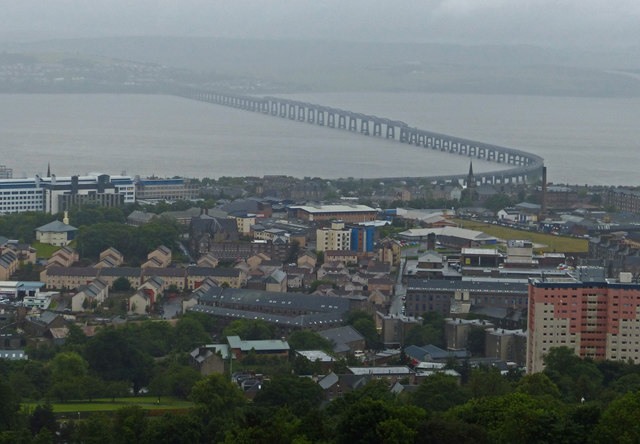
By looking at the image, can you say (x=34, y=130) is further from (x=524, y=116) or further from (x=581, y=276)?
(x=581, y=276)

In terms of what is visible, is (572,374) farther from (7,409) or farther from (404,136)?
(404,136)

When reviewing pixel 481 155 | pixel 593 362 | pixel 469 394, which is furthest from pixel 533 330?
pixel 481 155

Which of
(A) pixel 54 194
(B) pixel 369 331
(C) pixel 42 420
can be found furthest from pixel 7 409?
(A) pixel 54 194

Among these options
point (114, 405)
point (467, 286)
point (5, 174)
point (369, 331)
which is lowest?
point (114, 405)

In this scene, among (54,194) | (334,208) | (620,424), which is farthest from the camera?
(54,194)

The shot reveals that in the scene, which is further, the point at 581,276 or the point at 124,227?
the point at 124,227

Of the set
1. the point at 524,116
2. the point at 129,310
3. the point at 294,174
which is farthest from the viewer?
the point at 524,116
